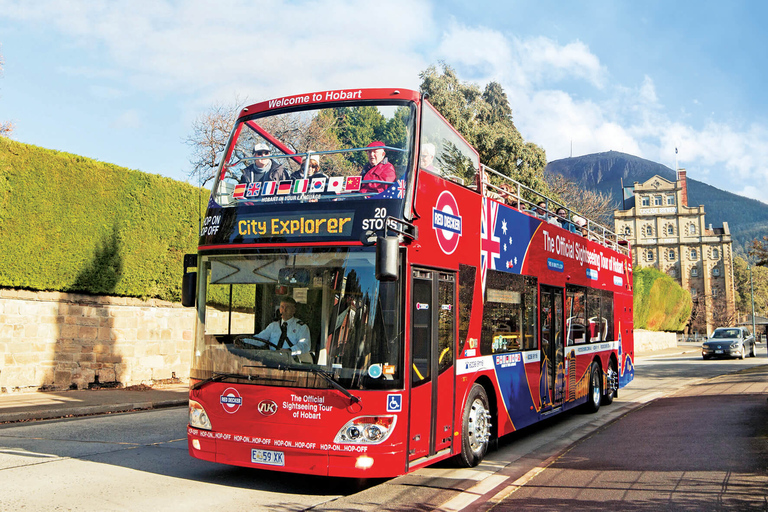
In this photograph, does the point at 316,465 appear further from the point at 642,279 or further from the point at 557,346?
the point at 642,279

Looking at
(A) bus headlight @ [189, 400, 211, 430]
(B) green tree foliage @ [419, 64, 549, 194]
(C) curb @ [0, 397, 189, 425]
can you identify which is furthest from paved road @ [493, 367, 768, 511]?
(B) green tree foliage @ [419, 64, 549, 194]

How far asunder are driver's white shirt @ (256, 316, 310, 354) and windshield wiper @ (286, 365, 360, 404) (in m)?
0.16

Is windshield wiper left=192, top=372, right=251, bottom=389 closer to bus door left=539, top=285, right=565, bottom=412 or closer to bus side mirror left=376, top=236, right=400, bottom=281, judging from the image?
bus side mirror left=376, top=236, right=400, bottom=281

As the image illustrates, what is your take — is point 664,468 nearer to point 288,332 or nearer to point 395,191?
point 395,191

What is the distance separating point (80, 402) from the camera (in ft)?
45.3

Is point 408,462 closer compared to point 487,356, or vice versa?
point 408,462

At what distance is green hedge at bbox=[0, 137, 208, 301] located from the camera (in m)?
14.8

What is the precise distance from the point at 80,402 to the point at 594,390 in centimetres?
1027

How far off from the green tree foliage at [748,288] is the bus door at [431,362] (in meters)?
116

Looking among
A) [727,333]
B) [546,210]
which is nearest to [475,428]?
[546,210]

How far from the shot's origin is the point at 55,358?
15.5m

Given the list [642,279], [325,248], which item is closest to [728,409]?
[325,248]

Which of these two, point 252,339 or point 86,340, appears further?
point 86,340

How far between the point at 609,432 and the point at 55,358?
1197 cm
